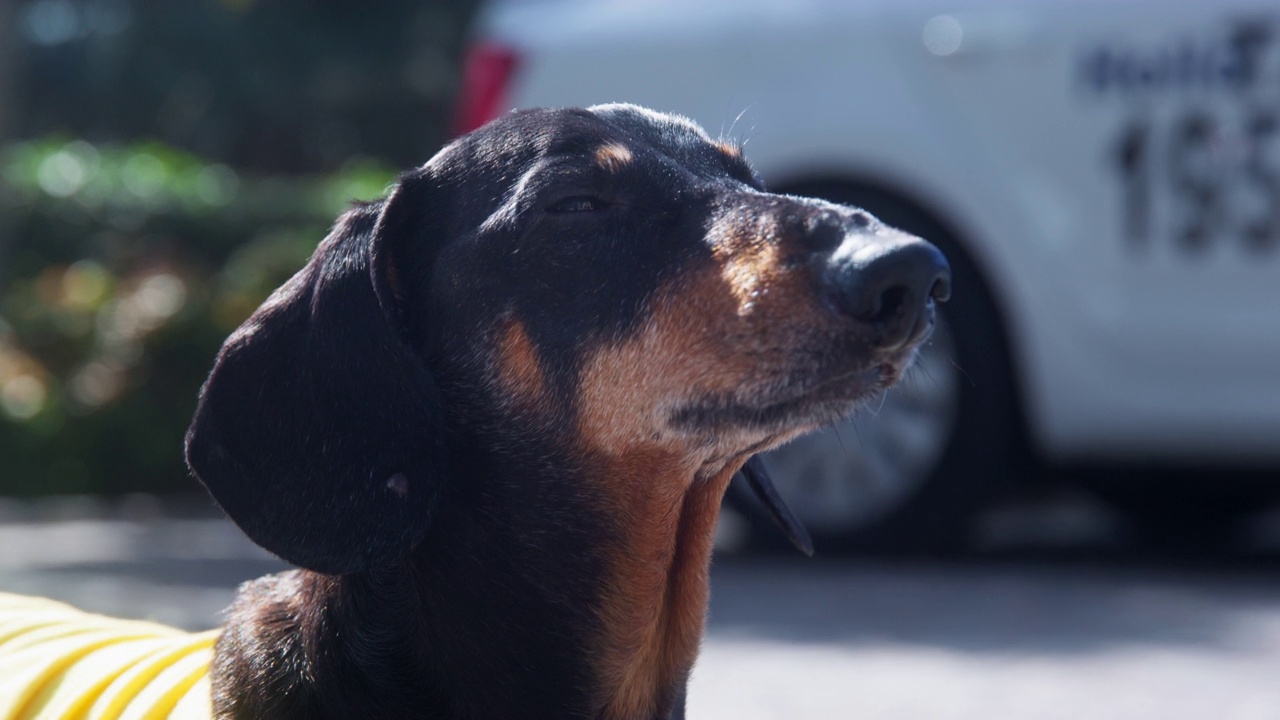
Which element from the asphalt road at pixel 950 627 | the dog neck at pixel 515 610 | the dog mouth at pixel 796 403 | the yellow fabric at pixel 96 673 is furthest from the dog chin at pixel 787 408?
the asphalt road at pixel 950 627

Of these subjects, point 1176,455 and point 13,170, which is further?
point 13,170

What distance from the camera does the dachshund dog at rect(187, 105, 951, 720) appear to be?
8.13 ft

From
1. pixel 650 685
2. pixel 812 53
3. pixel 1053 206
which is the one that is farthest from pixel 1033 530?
pixel 650 685

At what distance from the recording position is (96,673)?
8.59ft

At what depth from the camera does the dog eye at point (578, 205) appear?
2.70 metres

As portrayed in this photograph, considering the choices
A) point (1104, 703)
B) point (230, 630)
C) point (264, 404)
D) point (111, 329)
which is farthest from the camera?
point (111, 329)

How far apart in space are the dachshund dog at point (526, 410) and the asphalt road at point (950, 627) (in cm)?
151

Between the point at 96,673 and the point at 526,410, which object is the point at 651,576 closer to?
the point at 526,410

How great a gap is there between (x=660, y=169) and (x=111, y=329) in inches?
244

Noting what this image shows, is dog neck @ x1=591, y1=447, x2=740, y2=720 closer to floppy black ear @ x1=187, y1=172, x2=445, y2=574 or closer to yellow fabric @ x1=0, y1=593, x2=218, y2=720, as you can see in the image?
floppy black ear @ x1=187, y1=172, x2=445, y2=574

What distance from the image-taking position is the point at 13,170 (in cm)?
1346

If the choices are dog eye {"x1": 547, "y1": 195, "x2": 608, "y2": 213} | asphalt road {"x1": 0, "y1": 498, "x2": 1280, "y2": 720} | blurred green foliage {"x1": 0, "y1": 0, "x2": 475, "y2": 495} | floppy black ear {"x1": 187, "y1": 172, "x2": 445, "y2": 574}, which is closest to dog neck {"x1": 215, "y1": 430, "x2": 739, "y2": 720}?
floppy black ear {"x1": 187, "y1": 172, "x2": 445, "y2": 574}

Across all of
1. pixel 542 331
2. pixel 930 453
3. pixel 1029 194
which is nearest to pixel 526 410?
pixel 542 331

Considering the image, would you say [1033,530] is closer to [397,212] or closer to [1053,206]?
[1053,206]
